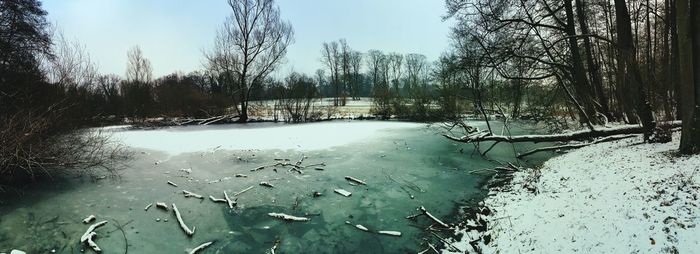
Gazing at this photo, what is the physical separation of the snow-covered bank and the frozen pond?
4.31 feet

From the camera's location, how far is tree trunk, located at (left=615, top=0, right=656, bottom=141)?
925 centimetres

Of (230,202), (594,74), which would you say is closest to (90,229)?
(230,202)

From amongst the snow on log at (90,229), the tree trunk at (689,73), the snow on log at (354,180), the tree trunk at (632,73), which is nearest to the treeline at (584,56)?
the tree trunk at (632,73)

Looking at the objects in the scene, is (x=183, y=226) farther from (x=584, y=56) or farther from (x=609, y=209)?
(x=584, y=56)

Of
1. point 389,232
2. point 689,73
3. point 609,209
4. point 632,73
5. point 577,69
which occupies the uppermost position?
point 577,69

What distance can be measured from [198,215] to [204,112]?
24.7m

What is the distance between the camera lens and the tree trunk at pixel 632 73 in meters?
9.25

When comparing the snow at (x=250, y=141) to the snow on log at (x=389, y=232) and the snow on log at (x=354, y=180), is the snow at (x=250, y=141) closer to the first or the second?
the snow on log at (x=354, y=180)

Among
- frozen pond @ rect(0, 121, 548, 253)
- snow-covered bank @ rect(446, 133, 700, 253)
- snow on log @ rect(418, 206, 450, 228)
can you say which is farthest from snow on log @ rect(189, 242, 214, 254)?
snow-covered bank @ rect(446, 133, 700, 253)

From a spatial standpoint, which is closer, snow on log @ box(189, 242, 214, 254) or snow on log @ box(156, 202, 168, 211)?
snow on log @ box(189, 242, 214, 254)

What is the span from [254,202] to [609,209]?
653 cm

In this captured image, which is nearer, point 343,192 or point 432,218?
point 432,218

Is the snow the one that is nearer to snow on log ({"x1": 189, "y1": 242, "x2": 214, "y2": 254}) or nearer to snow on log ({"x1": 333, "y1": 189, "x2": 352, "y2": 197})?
snow on log ({"x1": 333, "y1": 189, "x2": 352, "y2": 197})

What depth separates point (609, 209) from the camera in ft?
18.2
